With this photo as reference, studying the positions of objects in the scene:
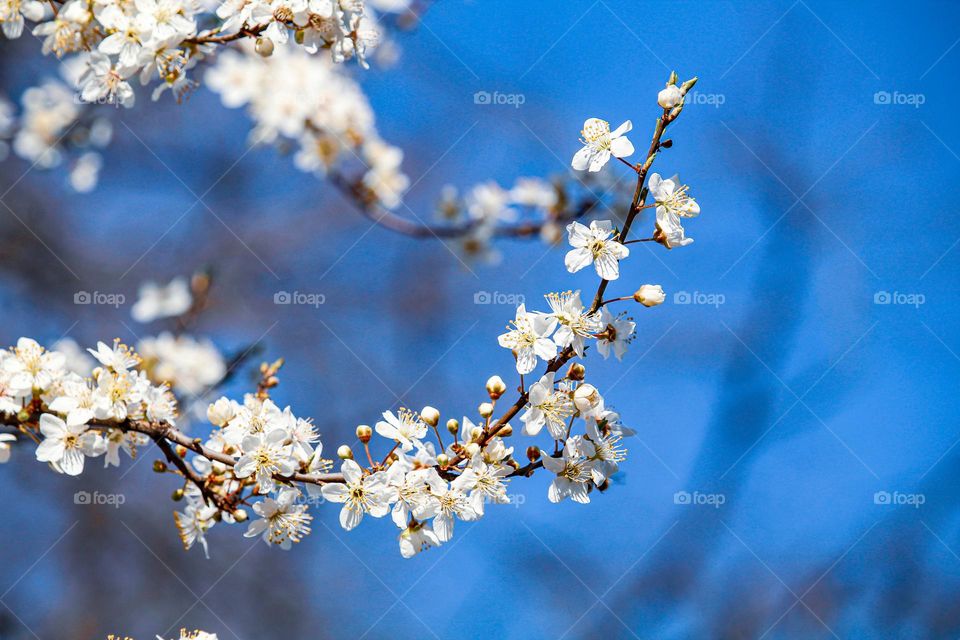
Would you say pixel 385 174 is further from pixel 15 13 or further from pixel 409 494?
pixel 409 494

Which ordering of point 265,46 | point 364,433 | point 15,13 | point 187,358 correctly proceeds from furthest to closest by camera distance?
1. point 187,358
2. point 15,13
3. point 265,46
4. point 364,433

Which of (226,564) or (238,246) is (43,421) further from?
(226,564)

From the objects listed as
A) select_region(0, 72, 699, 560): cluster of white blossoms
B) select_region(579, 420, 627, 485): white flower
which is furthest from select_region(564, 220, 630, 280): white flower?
select_region(579, 420, 627, 485): white flower

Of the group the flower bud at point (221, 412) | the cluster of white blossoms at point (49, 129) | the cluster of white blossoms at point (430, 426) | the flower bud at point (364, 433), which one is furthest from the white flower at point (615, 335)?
the cluster of white blossoms at point (49, 129)

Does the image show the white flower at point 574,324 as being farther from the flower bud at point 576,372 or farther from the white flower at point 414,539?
the white flower at point 414,539

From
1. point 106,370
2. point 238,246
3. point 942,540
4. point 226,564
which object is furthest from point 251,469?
point 942,540

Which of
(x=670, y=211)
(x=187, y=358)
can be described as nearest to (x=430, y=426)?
(x=670, y=211)
